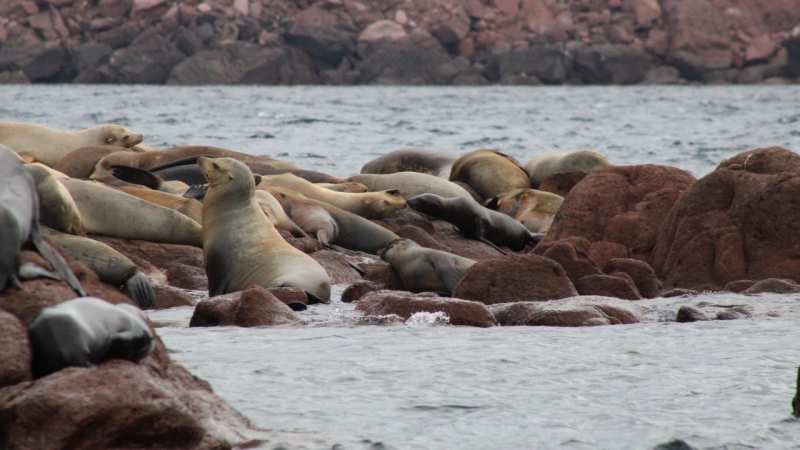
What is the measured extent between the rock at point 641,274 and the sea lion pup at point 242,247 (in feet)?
6.78

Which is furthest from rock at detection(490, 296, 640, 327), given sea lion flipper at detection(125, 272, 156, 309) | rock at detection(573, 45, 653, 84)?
rock at detection(573, 45, 653, 84)

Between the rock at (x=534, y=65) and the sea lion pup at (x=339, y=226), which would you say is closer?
the sea lion pup at (x=339, y=226)

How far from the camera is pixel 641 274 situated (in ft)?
33.7

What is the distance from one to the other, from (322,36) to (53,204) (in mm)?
80149

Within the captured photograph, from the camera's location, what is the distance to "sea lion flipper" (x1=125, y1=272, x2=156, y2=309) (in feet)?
30.0

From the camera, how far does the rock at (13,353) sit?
4891 millimetres

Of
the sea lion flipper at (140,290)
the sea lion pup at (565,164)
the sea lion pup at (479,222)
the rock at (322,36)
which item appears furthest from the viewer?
the rock at (322,36)

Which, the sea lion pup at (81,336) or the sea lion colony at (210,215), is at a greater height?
the sea lion pup at (81,336)

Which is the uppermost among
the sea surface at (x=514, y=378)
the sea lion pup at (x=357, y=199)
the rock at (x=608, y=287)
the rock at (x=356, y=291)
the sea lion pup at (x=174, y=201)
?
the sea surface at (x=514, y=378)

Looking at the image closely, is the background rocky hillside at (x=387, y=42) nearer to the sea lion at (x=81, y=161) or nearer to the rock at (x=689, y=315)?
the sea lion at (x=81, y=161)

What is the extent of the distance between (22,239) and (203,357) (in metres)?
1.56

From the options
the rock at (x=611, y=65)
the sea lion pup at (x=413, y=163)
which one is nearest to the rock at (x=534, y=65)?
the rock at (x=611, y=65)

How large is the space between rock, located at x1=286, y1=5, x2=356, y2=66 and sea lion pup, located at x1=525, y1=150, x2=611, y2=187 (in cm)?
7227

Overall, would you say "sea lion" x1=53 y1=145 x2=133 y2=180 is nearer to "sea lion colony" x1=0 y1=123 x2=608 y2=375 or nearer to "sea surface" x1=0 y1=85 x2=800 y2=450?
"sea lion colony" x1=0 y1=123 x2=608 y2=375
